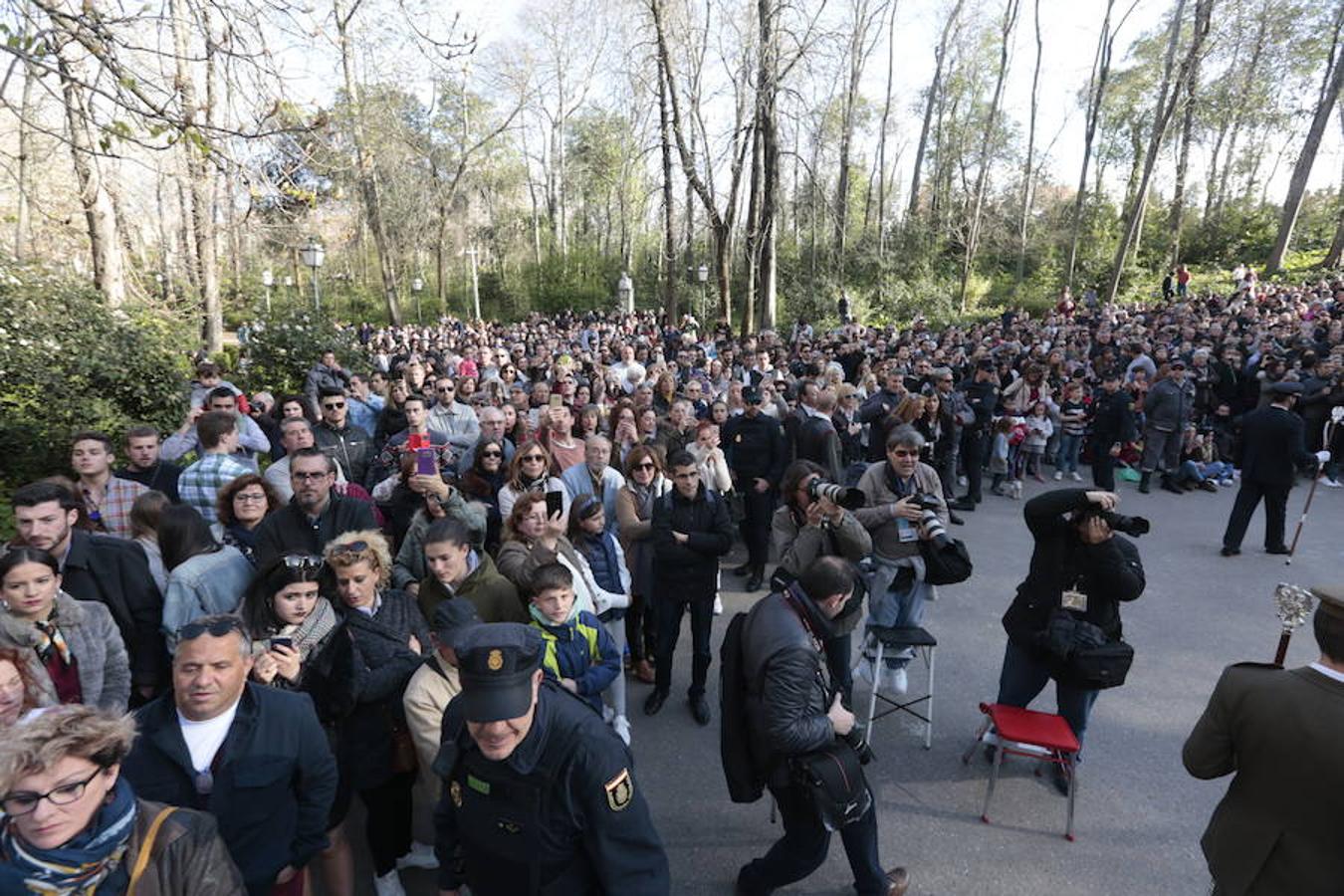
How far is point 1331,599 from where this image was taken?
81.3 inches

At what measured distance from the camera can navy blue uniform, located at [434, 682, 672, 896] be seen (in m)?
1.90

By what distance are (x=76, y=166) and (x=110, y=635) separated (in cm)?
834

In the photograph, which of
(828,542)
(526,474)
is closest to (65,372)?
(526,474)

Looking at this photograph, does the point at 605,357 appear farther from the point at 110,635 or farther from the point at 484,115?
the point at 484,115

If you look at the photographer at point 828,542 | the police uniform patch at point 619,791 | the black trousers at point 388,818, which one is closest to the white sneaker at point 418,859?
the black trousers at point 388,818

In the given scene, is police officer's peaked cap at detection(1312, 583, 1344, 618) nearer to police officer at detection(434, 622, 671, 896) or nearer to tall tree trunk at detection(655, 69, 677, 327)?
police officer at detection(434, 622, 671, 896)

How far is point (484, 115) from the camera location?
121 feet

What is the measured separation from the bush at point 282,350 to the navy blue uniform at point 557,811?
1070cm

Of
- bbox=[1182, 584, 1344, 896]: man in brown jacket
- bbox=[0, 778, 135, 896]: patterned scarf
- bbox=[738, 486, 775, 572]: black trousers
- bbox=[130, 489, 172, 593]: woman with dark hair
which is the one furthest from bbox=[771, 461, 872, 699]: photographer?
bbox=[130, 489, 172, 593]: woman with dark hair

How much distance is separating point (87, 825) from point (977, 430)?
9.13m

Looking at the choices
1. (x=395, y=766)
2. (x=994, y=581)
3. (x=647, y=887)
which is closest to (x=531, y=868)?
(x=647, y=887)

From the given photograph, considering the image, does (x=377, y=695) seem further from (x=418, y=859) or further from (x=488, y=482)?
(x=488, y=482)

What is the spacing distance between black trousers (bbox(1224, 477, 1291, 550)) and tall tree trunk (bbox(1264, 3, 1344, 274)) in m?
24.0

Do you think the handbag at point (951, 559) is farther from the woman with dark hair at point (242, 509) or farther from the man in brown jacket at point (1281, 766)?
the woman with dark hair at point (242, 509)
